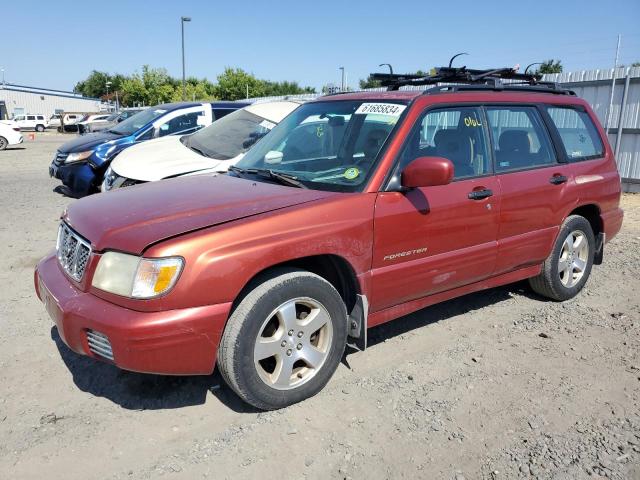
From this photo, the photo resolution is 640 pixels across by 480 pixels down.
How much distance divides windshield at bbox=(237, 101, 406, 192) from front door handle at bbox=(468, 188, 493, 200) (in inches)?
31.0

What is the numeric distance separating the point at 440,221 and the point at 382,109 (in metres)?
0.90

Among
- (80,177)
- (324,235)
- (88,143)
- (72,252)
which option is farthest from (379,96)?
(88,143)

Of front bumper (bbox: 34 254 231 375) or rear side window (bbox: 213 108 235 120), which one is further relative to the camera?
rear side window (bbox: 213 108 235 120)

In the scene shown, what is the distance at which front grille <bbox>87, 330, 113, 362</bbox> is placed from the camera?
268cm

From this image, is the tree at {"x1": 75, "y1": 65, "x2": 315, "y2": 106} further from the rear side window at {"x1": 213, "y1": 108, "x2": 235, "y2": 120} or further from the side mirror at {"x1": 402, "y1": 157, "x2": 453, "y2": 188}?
the side mirror at {"x1": 402, "y1": 157, "x2": 453, "y2": 188}

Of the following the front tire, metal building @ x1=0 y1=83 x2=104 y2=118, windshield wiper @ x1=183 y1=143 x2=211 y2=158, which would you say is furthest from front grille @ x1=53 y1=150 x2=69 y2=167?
metal building @ x1=0 y1=83 x2=104 y2=118

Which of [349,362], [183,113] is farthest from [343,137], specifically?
[183,113]

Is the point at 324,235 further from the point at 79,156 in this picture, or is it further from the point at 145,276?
the point at 79,156

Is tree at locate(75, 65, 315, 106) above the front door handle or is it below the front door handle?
above

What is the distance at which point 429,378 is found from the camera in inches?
138

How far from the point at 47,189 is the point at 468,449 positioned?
10570mm

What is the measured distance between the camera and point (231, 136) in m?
7.51

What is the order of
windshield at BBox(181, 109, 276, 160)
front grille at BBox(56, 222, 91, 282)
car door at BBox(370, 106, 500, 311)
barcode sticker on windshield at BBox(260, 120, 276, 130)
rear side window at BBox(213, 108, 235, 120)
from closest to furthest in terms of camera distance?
front grille at BBox(56, 222, 91, 282) → car door at BBox(370, 106, 500, 311) → windshield at BBox(181, 109, 276, 160) → barcode sticker on windshield at BBox(260, 120, 276, 130) → rear side window at BBox(213, 108, 235, 120)

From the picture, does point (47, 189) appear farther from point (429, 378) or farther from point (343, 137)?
point (429, 378)
